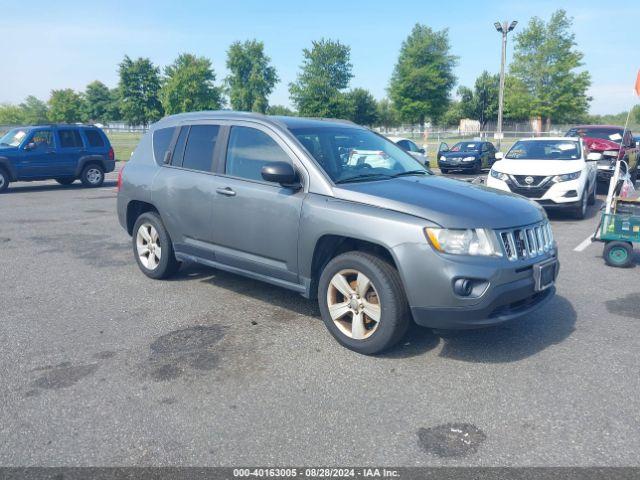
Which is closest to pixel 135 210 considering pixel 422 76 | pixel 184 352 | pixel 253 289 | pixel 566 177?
pixel 253 289

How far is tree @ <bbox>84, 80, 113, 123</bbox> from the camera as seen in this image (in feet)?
319

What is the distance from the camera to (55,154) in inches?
634

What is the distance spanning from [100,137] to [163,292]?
12.9 metres

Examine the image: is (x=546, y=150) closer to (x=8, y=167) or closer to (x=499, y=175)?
(x=499, y=175)

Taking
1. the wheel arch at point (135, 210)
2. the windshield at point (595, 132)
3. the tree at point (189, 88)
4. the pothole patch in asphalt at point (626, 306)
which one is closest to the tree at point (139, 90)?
the tree at point (189, 88)

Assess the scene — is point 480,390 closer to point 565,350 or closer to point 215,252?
point 565,350

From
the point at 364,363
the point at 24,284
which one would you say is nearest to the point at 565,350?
the point at 364,363

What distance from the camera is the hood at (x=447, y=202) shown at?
396 centimetres

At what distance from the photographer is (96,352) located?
429 cm

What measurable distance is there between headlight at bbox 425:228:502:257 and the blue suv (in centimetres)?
1501

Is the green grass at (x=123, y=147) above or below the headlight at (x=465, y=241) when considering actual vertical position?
above

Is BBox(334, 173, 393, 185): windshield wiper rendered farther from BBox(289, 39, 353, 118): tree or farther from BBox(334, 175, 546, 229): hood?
BBox(289, 39, 353, 118): tree

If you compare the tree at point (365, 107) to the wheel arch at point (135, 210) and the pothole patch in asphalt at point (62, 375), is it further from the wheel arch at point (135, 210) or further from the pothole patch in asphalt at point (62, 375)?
the pothole patch in asphalt at point (62, 375)

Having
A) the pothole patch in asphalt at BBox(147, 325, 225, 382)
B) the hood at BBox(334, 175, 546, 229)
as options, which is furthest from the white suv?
the pothole patch in asphalt at BBox(147, 325, 225, 382)
